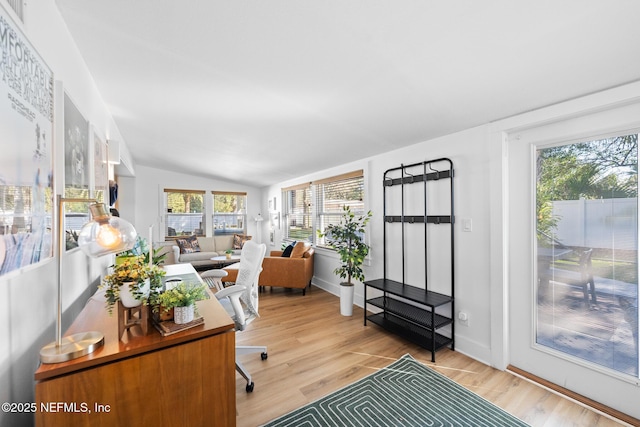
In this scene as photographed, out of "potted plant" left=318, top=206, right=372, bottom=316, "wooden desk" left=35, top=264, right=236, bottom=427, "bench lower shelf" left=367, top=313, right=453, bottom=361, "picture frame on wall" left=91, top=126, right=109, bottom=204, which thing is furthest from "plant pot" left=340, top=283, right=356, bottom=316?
"picture frame on wall" left=91, top=126, right=109, bottom=204

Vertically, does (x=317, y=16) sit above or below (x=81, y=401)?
above

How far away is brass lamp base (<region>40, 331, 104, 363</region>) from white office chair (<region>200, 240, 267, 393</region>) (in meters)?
0.93

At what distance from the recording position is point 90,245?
1023mm

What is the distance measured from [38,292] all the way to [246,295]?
1347 millimetres

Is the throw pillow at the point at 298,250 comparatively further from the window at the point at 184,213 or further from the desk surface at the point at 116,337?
the window at the point at 184,213

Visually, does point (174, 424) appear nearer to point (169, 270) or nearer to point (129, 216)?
point (169, 270)

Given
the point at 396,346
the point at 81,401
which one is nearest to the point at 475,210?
the point at 396,346

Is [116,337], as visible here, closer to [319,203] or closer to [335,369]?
[335,369]

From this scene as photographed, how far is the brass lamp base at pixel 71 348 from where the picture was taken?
0.97 meters

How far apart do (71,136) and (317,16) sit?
1.48m

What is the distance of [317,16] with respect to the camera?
1.30 metres

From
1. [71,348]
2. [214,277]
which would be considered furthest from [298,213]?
[71,348]

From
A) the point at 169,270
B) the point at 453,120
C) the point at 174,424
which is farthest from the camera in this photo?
the point at 169,270

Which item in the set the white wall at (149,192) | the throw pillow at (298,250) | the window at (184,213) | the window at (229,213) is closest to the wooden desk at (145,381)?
the throw pillow at (298,250)
